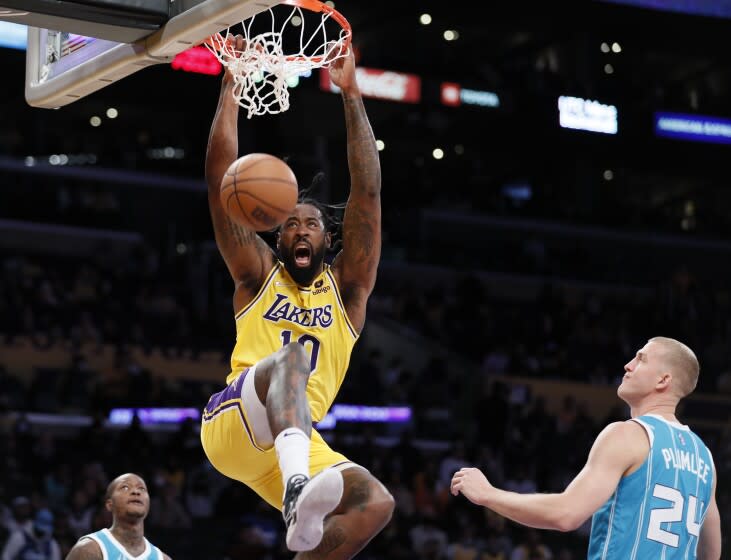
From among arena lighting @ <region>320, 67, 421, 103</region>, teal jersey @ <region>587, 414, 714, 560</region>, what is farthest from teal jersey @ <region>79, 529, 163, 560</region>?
arena lighting @ <region>320, 67, 421, 103</region>

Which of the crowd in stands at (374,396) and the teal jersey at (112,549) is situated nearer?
the teal jersey at (112,549)

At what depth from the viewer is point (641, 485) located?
14.3ft

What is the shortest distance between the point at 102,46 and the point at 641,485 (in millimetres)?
3144

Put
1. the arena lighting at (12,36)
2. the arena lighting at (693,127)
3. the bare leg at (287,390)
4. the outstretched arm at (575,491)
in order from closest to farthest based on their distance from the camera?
the outstretched arm at (575,491) < the bare leg at (287,390) < the arena lighting at (12,36) < the arena lighting at (693,127)

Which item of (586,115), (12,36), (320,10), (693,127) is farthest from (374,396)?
(320,10)

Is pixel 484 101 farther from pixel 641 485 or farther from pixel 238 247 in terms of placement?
pixel 641 485

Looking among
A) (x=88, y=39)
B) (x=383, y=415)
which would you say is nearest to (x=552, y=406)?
(x=383, y=415)

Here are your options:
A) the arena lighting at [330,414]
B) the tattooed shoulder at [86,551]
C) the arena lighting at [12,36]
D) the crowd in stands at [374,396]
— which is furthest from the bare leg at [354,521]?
the arena lighting at [12,36]

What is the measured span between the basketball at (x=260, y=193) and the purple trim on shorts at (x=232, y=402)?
24.9 inches

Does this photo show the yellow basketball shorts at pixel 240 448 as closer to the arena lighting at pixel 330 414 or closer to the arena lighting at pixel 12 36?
the arena lighting at pixel 330 414

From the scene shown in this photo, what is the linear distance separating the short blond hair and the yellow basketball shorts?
1413mm

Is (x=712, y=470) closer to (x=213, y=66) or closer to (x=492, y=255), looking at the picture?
(x=213, y=66)

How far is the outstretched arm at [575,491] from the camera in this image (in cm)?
418

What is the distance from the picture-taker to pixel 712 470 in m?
4.60
